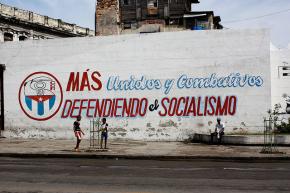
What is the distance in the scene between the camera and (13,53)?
28.1 meters

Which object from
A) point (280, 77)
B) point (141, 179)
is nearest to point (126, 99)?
point (280, 77)

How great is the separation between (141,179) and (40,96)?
17.1m

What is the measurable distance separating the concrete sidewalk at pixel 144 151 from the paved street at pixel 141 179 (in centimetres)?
344

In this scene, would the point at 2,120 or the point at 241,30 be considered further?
the point at 2,120

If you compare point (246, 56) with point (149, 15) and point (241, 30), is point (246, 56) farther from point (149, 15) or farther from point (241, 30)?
point (149, 15)

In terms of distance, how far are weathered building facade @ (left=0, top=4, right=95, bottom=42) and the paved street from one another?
127 ft

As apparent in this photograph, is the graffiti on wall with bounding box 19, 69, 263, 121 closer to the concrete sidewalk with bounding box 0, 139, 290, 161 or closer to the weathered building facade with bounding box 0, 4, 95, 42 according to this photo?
the concrete sidewalk with bounding box 0, 139, 290, 161

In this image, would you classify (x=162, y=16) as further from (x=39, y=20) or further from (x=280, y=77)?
(x=280, y=77)

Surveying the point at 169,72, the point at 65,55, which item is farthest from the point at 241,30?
the point at 65,55

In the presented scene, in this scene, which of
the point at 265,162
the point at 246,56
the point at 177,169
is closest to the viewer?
the point at 177,169

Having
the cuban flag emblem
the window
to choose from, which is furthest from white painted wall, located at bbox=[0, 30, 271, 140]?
the window

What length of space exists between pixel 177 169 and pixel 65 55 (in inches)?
575

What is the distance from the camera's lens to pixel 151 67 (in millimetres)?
25906

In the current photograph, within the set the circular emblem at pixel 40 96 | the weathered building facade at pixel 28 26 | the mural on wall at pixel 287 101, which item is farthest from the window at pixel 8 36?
the mural on wall at pixel 287 101
